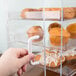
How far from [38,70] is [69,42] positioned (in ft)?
0.57

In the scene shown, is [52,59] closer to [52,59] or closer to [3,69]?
A: [52,59]

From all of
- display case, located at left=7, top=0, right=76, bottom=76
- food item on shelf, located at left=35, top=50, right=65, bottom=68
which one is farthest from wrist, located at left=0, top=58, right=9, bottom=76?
food item on shelf, located at left=35, top=50, right=65, bottom=68

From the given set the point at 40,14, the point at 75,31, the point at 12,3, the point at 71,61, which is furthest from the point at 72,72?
the point at 12,3

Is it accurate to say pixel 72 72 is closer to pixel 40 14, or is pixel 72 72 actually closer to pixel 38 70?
pixel 38 70

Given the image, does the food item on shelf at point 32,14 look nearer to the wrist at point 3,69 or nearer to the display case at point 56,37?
the display case at point 56,37

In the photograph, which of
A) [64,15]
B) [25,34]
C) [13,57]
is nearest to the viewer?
[13,57]

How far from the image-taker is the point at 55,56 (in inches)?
22.3

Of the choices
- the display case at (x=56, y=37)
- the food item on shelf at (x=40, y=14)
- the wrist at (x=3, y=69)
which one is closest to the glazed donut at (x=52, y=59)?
the display case at (x=56, y=37)

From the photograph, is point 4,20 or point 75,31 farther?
point 4,20

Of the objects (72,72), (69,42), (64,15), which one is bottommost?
(72,72)

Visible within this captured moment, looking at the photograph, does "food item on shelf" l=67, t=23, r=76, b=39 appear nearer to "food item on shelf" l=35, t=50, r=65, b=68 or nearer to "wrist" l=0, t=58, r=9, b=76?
"food item on shelf" l=35, t=50, r=65, b=68

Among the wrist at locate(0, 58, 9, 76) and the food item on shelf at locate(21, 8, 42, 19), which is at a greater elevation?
the food item on shelf at locate(21, 8, 42, 19)

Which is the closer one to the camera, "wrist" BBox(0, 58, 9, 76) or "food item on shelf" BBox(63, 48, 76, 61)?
"wrist" BBox(0, 58, 9, 76)

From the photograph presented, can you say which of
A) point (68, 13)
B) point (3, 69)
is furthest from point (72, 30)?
point (3, 69)
